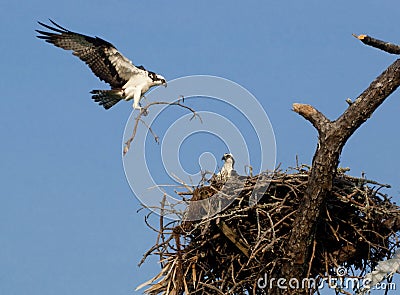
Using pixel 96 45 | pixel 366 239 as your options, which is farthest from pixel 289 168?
pixel 96 45

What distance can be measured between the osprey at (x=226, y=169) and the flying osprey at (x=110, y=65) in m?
1.39

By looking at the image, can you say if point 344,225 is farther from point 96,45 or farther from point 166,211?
point 96,45

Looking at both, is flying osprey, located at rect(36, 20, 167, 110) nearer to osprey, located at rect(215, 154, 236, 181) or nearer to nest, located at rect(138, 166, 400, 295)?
osprey, located at rect(215, 154, 236, 181)

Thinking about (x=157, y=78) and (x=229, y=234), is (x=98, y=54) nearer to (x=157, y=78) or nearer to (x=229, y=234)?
(x=157, y=78)

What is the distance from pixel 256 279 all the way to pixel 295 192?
96 cm

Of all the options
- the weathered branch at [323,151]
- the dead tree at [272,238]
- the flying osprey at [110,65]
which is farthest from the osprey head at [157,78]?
the weathered branch at [323,151]

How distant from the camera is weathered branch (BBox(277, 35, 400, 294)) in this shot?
5992 millimetres

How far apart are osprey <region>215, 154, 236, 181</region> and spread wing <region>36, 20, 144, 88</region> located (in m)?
1.72

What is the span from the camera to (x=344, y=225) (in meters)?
7.46

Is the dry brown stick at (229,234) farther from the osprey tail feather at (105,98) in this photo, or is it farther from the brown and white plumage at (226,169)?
the osprey tail feather at (105,98)

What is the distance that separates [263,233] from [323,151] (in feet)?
4.09

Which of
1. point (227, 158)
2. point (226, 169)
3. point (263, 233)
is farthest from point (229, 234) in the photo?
point (227, 158)

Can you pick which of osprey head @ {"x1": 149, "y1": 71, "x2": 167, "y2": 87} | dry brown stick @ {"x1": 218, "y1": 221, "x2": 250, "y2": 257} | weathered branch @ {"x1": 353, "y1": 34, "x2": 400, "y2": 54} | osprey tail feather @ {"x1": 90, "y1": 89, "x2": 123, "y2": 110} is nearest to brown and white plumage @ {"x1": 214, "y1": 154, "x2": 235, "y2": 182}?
dry brown stick @ {"x1": 218, "y1": 221, "x2": 250, "y2": 257}

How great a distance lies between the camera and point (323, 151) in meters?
6.27
